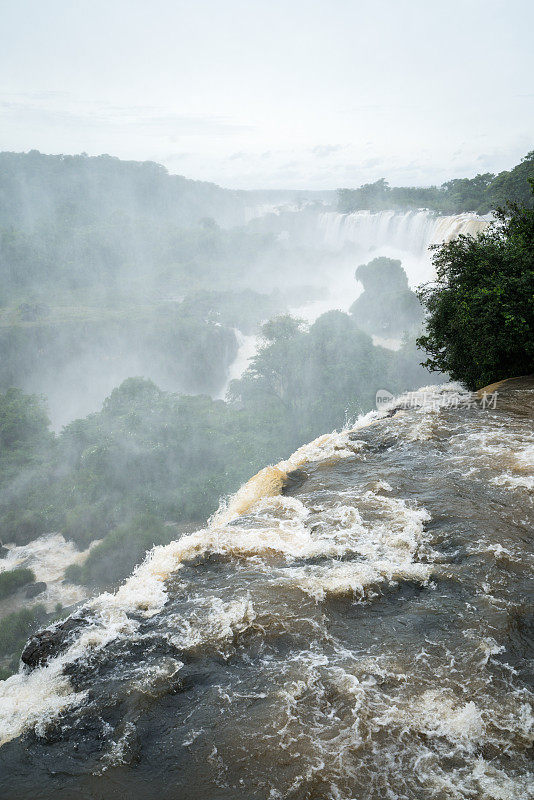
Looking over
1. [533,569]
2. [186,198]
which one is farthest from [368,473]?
[186,198]

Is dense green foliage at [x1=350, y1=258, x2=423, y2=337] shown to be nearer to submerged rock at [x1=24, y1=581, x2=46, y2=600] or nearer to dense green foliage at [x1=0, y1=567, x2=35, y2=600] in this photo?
submerged rock at [x1=24, y1=581, x2=46, y2=600]

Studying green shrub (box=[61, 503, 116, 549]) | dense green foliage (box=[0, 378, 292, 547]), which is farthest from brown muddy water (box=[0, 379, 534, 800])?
dense green foliage (box=[0, 378, 292, 547])

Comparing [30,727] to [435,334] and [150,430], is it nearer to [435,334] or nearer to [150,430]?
[435,334]

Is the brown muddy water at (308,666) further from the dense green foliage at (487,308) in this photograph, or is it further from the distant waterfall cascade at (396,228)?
the distant waterfall cascade at (396,228)

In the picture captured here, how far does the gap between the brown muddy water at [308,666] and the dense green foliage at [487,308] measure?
443 centimetres

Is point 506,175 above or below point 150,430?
above

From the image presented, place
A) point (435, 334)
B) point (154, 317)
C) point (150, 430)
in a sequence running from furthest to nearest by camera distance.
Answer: point (154, 317), point (150, 430), point (435, 334)

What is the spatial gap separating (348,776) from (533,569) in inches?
130

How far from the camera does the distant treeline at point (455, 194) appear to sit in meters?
30.8

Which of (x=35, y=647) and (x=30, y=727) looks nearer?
(x=30, y=727)

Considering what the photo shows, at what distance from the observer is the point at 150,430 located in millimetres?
26031

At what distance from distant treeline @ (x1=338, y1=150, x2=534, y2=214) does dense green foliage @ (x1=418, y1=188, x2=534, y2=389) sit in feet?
4.26

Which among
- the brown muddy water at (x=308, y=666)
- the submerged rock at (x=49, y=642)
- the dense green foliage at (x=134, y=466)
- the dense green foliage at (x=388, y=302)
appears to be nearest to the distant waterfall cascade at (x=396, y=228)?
the dense green foliage at (x=388, y=302)

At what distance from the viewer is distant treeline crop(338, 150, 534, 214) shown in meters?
30.8
